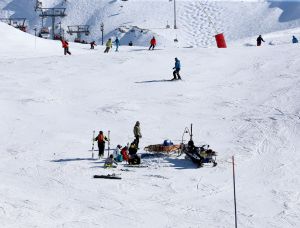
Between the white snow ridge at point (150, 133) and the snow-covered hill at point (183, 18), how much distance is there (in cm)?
3973

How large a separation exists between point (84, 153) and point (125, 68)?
12892 mm

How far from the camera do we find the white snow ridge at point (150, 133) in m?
11.6

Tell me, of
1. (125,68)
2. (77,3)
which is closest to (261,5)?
(77,3)

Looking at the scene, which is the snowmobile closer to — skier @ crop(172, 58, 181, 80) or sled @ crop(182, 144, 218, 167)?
sled @ crop(182, 144, 218, 167)

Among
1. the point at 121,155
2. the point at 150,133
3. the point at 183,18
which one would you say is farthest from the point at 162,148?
the point at 183,18

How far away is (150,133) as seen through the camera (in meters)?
18.8

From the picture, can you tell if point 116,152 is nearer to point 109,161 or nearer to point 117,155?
point 117,155

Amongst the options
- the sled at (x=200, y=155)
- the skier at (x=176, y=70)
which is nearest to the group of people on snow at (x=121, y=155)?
the sled at (x=200, y=155)

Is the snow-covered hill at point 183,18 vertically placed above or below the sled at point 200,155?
above

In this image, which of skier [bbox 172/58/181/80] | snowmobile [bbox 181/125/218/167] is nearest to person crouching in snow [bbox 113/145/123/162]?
snowmobile [bbox 181/125/218/167]

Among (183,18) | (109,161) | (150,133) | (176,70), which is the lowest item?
(109,161)

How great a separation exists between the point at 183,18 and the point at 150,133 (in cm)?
6936

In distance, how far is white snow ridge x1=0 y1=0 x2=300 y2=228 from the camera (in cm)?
1159

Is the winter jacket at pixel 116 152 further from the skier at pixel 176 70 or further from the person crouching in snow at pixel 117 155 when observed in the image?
the skier at pixel 176 70
